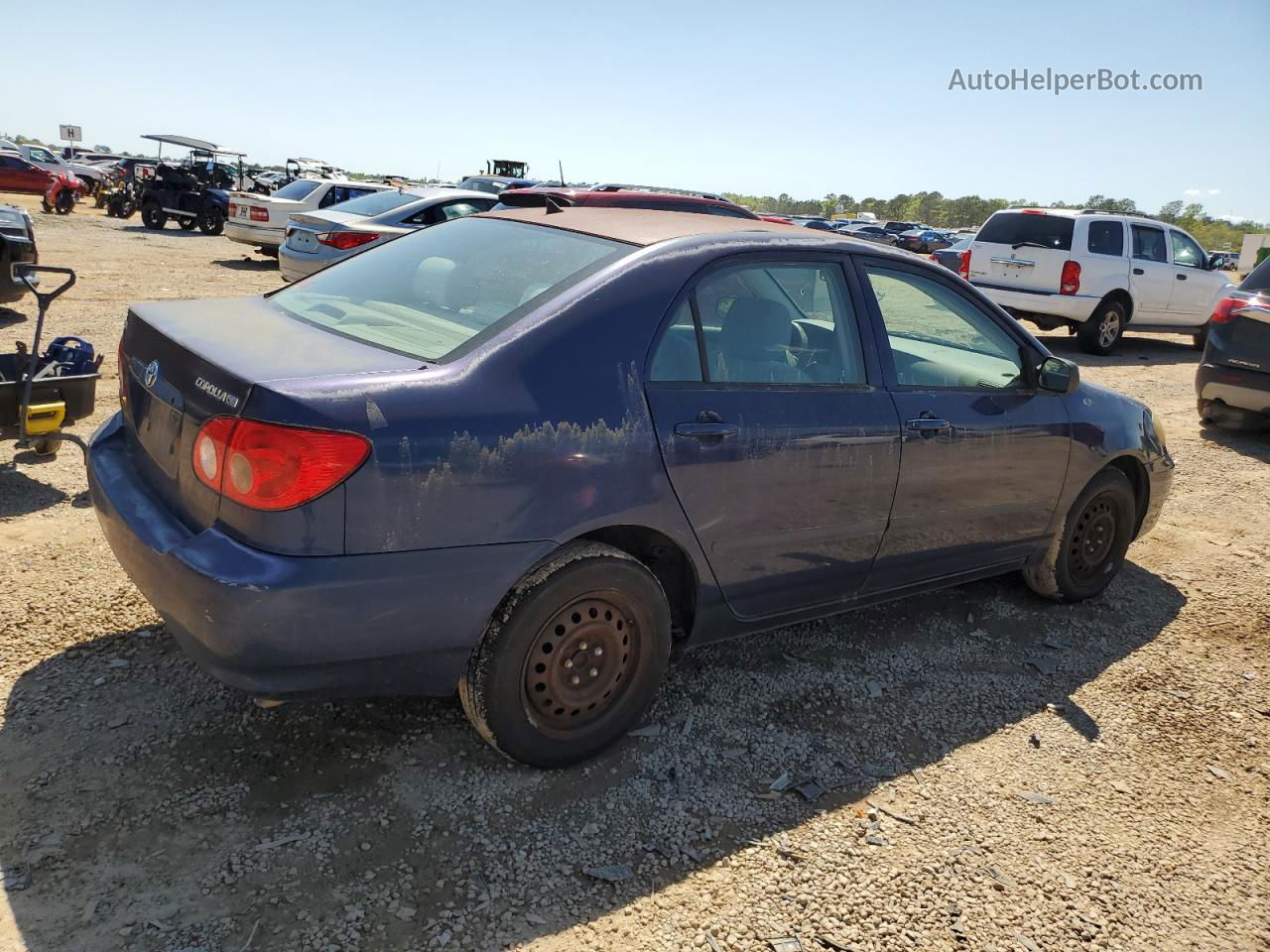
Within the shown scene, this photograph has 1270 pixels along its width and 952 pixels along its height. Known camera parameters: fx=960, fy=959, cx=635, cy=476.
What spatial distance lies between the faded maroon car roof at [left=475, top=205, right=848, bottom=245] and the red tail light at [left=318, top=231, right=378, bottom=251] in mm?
9652

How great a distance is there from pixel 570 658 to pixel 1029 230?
39.9ft

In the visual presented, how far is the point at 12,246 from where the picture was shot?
877 cm

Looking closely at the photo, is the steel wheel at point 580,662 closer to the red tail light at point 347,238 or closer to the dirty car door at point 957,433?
the dirty car door at point 957,433

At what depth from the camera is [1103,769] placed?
3.34 m

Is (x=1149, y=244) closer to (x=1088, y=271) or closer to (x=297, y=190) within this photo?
(x=1088, y=271)

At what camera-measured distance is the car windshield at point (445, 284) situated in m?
2.95

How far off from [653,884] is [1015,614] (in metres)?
2.67

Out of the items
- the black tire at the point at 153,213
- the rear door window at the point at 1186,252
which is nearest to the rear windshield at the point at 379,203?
the rear door window at the point at 1186,252

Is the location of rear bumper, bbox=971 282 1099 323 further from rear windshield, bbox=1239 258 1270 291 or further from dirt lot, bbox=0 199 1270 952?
dirt lot, bbox=0 199 1270 952

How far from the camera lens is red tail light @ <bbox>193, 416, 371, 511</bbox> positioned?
2371 millimetres

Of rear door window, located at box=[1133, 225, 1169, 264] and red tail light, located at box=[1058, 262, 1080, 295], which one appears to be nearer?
red tail light, located at box=[1058, 262, 1080, 295]

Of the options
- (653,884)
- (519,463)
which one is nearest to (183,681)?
(519,463)

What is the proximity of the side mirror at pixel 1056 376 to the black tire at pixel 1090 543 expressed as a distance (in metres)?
0.63

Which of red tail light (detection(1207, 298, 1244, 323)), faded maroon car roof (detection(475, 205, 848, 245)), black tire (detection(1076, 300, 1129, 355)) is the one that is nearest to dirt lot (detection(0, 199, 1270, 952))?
faded maroon car roof (detection(475, 205, 848, 245))
